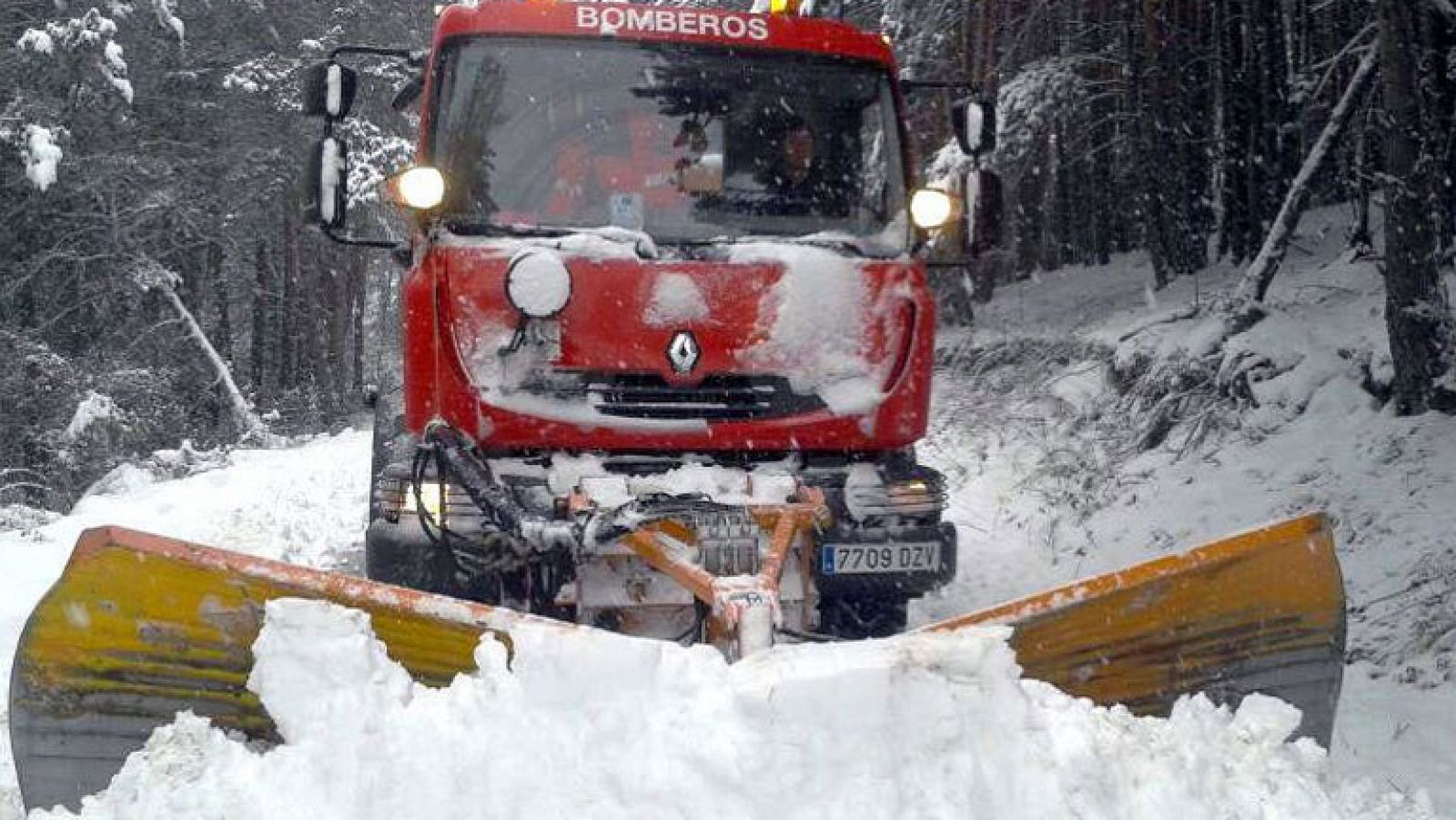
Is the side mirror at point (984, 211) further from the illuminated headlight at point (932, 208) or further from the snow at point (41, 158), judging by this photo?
the snow at point (41, 158)

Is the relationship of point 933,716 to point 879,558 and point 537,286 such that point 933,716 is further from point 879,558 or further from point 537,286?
point 537,286

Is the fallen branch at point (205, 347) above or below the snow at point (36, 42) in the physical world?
below

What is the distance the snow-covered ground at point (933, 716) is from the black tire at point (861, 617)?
161 cm

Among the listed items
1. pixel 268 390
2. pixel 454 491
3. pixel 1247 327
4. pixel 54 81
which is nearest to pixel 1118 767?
pixel 454 491

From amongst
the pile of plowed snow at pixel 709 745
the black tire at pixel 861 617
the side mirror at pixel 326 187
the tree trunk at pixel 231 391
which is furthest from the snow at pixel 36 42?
the pile of plowed snow at pixel 709 745

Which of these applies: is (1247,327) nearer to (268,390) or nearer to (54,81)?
(54,81)

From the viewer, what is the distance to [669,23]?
5.04 m

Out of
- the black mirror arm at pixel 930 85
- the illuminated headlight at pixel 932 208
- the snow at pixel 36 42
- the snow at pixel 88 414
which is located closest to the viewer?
the illuminated headlight at pixel 932 208

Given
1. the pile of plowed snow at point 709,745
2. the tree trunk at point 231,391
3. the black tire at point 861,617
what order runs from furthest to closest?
1. the tree trunk at point 231,391
2. the black tire at point 861,617
3. the pile of plowed snow at point 709,745

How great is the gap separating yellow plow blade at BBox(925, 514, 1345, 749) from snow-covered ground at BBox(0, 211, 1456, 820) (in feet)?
0.93

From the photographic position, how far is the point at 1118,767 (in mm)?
2730

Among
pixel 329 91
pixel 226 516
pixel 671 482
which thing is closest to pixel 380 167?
pixel 226 516

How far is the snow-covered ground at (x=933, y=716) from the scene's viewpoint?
2.62 metres

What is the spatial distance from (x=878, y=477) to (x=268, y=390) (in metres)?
23.9
